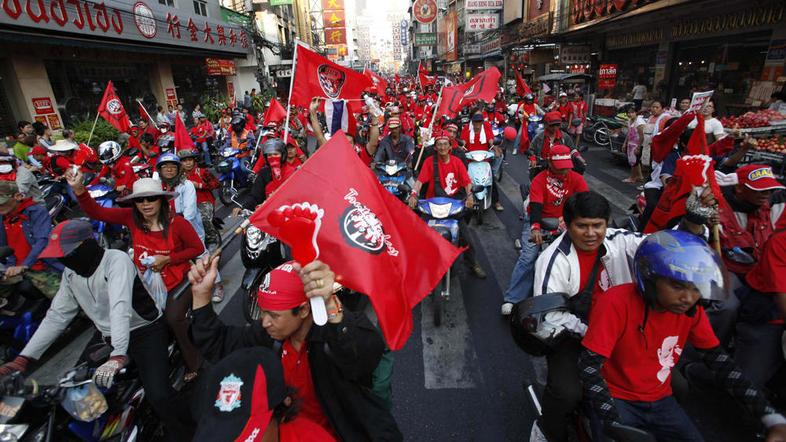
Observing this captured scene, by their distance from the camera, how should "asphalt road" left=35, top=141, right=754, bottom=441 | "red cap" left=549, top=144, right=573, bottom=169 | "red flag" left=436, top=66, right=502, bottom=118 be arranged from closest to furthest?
1. "asphalt road" left=35, top=141, right=754, bottom=441
2. "red cap" left=549, top=144, right=573, bottom=169
3. "red flag" left=436, top=66, right=502, bottom=118

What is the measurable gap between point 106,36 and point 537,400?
19006 mm

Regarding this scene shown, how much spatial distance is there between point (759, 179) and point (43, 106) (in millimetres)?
18181

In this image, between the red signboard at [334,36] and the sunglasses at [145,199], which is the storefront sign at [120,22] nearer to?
the sunglasses at [145,199]

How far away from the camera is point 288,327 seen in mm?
2045

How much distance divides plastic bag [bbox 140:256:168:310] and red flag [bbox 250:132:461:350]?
1.66 metres

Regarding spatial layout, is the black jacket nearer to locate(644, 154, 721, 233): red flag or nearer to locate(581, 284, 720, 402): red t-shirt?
locate(581, 284, 720, 402): red t-shirt

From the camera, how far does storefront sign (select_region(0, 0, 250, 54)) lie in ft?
39.7

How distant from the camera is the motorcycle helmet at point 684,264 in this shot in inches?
71.6

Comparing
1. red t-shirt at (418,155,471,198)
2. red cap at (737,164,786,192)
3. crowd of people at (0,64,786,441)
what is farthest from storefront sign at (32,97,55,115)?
red cap at (737,164,786,192)

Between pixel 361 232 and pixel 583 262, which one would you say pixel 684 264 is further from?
pixel 361 232

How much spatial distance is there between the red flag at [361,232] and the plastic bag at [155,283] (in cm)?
166

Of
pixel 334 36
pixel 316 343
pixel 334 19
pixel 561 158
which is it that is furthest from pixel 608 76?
pixel 334 19

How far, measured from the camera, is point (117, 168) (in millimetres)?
6906

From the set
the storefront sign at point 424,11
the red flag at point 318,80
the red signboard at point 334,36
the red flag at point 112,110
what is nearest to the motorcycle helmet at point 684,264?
the red flag at point 318,80
